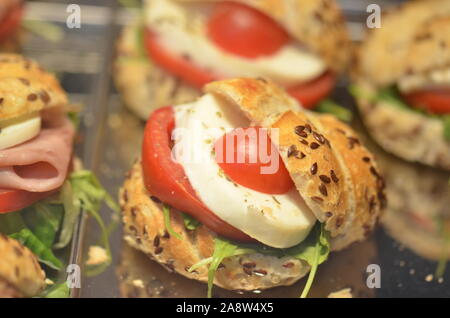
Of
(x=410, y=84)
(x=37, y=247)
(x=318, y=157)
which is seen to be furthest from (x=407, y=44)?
(x=37, y=247)

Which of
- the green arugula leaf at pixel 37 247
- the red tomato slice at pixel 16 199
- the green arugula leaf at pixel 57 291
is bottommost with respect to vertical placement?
the green arugula leaf at pixel 57 291

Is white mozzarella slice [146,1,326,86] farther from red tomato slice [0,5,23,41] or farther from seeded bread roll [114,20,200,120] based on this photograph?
red tomato slice [0,5,23,41]

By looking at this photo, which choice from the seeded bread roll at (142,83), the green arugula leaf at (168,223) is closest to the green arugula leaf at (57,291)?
the green arugula leaf at (168,223)

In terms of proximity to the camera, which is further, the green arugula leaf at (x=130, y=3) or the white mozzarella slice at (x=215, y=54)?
the green arugula leaf at (x=130, y=3)

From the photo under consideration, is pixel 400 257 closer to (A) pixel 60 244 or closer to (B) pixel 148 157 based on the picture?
(B) pixel 148 157

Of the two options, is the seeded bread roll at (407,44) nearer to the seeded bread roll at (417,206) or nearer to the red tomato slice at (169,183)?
the seeded bread roll at (417,206)

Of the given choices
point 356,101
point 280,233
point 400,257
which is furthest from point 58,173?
point 356,101
